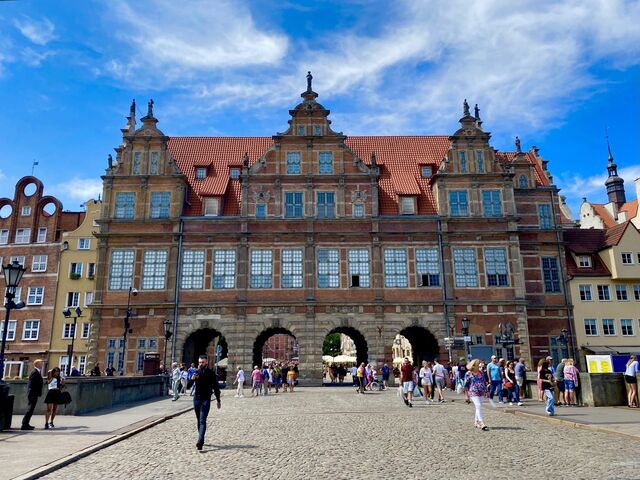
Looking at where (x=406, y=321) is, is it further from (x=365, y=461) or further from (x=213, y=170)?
(x=365, y=461)

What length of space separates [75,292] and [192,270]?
16.6m

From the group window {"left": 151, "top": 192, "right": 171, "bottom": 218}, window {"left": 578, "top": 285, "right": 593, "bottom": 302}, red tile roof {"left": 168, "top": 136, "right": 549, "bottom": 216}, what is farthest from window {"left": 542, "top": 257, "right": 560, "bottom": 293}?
window {"left": 151, "top": 192, "right": 171, "bottom": 218}

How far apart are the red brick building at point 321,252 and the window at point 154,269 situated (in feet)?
0.31

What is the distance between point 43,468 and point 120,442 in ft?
11.8

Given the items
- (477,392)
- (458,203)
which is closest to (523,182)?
(458,203)

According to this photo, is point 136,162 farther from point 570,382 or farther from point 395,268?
point 570,382

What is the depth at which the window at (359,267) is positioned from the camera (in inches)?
1481

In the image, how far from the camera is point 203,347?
44.2 m

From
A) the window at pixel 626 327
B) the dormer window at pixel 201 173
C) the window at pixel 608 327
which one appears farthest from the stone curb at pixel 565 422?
the dormer window at pixel 201 173

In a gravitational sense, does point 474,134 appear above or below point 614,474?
above

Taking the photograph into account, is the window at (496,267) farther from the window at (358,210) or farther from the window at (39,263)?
the window at (39,263)

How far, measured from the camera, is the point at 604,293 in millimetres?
39531

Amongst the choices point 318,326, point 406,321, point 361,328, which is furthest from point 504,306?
point 318,326

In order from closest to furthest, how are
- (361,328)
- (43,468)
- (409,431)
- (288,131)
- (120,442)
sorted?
(43,468) → (120,442) → (409,431) → (361,328) → (288,131)
